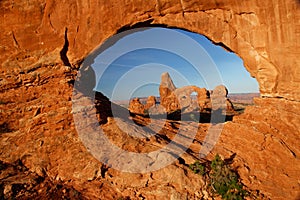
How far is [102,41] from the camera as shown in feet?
39.8

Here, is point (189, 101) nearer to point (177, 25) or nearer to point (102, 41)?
point (177, 25)

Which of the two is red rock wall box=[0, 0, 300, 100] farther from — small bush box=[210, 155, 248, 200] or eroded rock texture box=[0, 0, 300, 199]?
small bush box=[210, 155, 248, 200]

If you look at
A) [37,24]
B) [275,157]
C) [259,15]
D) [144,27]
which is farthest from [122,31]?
[275,157]

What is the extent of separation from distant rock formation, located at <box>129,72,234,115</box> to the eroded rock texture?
1801 cm

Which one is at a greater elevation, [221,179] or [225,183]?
[221,179]

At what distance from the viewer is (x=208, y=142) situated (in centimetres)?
1142

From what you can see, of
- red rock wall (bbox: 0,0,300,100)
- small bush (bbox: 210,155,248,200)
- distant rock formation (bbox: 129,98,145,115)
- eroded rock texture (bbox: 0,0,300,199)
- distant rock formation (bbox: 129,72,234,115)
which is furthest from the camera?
distant rock formation (bbox: 129,72,234,115)

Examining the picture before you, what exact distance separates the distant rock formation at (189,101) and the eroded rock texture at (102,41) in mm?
18012

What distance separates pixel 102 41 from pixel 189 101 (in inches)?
983

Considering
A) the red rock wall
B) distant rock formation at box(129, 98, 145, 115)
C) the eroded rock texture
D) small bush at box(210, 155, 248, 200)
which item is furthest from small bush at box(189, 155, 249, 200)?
distant rock formation at box(129, 98, 145, 115)

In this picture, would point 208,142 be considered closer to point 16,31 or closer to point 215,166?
point 215,166

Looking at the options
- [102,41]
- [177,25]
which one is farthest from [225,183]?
[102,41]

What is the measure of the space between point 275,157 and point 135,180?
5.92 meters

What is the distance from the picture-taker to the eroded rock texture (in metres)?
9.07
